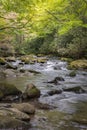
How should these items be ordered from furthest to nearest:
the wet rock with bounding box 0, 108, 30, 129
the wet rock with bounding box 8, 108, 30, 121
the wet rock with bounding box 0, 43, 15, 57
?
the wet rock with bounding box 0, 43, 15, 57, the wet rock with bounding box 8, 108, 30, 121, the wet rock with bounding box 0, 108, 30, 129

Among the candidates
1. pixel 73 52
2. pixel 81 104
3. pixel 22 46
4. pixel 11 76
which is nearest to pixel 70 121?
pixel 81 104

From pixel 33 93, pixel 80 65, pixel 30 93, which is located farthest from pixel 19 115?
pixel 80 65

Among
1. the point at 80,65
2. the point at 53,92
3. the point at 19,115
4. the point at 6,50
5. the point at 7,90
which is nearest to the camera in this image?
the point at 19,115

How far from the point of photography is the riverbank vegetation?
8008 millimetres

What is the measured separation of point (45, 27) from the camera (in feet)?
32.6

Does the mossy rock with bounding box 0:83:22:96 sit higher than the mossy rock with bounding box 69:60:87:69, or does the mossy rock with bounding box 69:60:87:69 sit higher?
the mossy rock with bounding box 0:83:22:96

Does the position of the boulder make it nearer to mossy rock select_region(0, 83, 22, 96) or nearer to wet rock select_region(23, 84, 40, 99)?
wet rock select_region(23, 84, 40, 99)

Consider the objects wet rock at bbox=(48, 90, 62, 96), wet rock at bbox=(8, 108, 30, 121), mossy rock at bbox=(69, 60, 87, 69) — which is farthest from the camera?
mossy rock at bbox=(69, 60, 87, 69)

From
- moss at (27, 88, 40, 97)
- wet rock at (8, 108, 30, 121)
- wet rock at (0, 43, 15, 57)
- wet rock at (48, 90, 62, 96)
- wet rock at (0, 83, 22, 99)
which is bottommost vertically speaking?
wet rock at (0, 43, 15, 57)

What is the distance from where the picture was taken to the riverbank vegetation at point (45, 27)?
8.01 m

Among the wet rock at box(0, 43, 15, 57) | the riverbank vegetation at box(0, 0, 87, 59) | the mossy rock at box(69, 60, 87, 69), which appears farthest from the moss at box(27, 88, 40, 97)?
the wet rock at box(0, 43, 15, 57)

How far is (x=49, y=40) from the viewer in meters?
38.8

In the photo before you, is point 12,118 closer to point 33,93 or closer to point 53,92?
point 33,93

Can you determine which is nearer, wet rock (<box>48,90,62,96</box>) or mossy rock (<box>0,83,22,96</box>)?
mossy rock (<box>0,83,22,96</box>)
